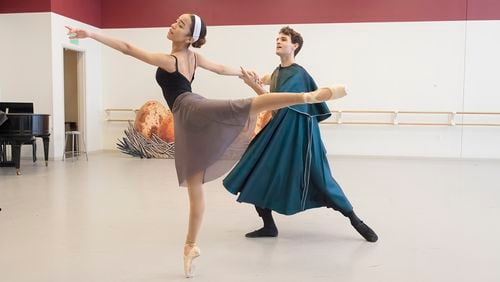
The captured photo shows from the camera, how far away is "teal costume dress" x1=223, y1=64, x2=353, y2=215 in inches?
115

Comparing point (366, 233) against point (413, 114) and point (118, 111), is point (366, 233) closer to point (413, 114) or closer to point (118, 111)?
point (413, 114)

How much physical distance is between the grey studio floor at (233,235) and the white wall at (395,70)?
293cm

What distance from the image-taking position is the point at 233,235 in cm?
319

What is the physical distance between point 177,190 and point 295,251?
2380 millimetres

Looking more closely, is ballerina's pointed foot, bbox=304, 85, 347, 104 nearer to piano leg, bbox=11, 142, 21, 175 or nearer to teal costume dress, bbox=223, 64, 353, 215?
teal costume dress, bbox=223, 64, 353, 215

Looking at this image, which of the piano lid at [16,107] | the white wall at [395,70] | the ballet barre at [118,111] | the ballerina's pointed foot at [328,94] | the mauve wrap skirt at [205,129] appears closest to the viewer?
the ballerina's pointed foot at [328,94]

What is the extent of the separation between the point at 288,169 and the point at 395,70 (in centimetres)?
619

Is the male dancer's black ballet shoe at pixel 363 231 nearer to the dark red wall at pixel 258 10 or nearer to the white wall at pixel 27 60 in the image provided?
the white wall at pixel 27 60

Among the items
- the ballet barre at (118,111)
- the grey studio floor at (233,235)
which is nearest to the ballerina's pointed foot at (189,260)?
the grey studio floor at (233,235)

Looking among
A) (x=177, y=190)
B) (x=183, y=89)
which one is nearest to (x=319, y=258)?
(x=183, y=89)

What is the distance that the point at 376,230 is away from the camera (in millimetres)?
3338

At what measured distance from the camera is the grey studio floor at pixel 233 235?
2.46 m

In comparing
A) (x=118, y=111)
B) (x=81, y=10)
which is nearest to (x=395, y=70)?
(x=118, y=111)

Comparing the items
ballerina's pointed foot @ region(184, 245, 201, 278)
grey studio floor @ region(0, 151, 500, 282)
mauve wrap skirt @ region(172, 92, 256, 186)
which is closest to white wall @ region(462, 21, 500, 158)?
grey studio floor @ region(0, 151, 500, 282)
